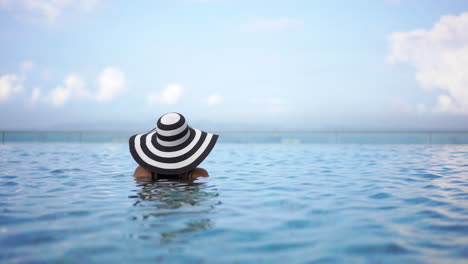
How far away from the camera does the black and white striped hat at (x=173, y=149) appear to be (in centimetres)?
516

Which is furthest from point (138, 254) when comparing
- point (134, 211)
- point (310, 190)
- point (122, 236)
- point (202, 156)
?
point (310, 190)

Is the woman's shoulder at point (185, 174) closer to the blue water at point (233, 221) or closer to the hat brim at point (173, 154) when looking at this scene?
the blue water at point (233, 221)

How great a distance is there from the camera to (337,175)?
821cm

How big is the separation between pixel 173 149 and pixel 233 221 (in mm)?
1632

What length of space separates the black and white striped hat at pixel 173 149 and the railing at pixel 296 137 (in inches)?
737

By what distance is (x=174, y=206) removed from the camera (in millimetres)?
4652

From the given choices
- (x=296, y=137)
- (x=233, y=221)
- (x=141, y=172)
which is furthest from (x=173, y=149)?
(x=296, y=137)

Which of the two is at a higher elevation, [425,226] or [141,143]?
[141,143]

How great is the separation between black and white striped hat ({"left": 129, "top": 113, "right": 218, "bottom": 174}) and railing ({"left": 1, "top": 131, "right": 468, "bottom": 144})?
18.7 metres

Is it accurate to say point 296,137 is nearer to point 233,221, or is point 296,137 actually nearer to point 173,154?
point 173,154

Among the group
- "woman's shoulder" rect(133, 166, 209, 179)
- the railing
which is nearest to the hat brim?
"woman's shoulder" rect(133, 166, 209, 179)

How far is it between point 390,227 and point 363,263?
1.15 m

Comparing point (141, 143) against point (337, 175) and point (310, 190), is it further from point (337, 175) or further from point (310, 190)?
point (337, 175)

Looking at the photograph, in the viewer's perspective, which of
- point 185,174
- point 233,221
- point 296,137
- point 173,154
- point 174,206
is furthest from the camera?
point 296,137
